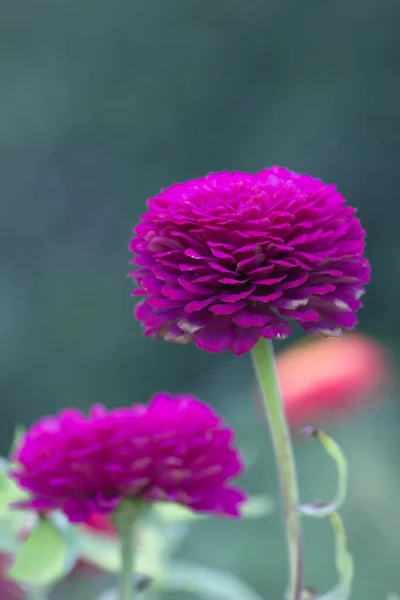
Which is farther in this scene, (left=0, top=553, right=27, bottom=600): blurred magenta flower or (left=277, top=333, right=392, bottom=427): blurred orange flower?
(left=277, top=333, right=392, bottom=427): blurred orange flower

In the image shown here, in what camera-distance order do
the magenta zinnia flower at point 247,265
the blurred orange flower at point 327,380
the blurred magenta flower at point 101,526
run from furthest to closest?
the blurred orange flower at point 327,380, the blurred magenta flower at point 101,526, the magenta zinnia flower at point 247,265

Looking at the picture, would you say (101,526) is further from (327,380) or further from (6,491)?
(327,380)

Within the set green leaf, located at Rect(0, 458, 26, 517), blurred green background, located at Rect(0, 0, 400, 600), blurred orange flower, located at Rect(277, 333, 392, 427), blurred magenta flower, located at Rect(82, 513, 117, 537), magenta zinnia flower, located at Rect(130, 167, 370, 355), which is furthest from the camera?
blurred green background, located at Rect(0, 0, 400, 600)

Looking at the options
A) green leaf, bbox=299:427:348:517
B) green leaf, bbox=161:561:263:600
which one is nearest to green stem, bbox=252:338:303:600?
green leaf, bbox=299:427:348:517

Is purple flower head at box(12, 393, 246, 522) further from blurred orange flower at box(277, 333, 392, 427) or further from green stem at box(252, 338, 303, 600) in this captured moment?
blurred orange flower at box(277, 333, 392, 427)

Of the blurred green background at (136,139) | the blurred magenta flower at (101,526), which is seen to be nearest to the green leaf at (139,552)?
the blurred magenta flower at (101,526)

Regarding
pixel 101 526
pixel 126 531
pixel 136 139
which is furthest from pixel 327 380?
pixel 136 139

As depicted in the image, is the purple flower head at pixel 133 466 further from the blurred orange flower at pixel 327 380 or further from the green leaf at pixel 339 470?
the blurred orange flower at pixel 327 380
